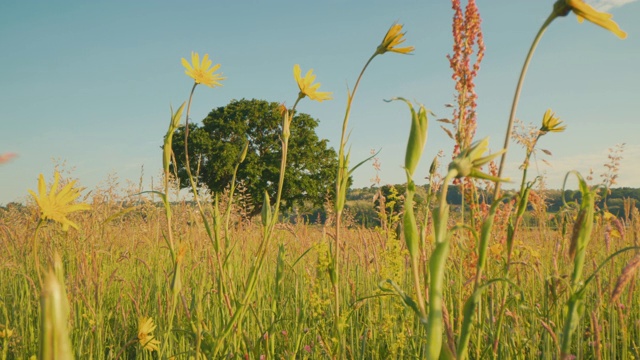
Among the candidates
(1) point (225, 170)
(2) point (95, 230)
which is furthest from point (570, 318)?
(1) point (225, 170)

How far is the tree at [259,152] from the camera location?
88.0ft

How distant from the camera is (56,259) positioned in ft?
1.64

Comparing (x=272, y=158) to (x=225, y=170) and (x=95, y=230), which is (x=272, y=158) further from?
(x=95, y=230)

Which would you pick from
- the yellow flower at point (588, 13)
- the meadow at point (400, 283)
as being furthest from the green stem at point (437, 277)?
the yellow flower at point (588, 13)

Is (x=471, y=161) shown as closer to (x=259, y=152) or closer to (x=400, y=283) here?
(x=400, y=283)

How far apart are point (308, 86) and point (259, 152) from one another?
27468 mm

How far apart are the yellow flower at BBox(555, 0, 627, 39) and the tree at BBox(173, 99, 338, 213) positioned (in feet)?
85.5

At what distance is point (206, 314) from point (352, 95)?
59.5 inches

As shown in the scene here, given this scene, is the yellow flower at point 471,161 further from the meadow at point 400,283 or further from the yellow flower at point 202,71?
the yellow flower at point 202,71

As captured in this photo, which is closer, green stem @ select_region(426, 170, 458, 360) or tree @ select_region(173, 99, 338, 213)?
green stem @ select_region(426, 170, 458, 360)

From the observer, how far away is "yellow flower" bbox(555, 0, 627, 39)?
2.27ft

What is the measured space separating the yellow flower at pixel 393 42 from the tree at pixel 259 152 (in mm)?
25561

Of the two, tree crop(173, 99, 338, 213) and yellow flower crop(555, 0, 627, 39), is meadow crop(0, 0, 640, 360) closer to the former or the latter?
yellow flower crop(555, 0, 627, 39)

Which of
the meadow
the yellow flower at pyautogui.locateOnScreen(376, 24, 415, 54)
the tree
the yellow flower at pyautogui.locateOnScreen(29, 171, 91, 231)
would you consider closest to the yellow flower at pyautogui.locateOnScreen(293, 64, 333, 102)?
the meadow
